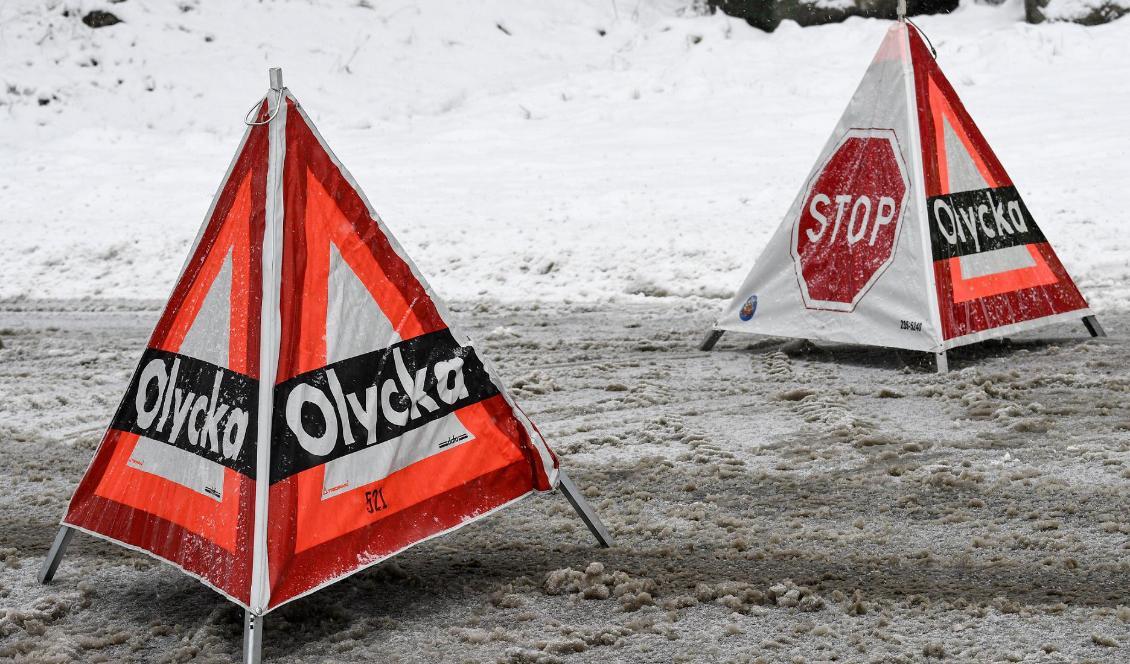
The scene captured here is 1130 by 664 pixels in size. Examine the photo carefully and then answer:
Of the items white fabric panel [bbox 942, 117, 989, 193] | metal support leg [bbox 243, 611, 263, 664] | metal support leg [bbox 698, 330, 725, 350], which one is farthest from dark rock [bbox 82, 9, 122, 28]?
metal support leg [bbox 243, 611, 263, 664]

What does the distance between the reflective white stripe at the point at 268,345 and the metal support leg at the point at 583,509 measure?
33.9 inches

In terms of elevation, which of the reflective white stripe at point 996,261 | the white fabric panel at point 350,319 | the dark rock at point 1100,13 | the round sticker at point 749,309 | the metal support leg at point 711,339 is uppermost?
the white fabric panel at point 350,319

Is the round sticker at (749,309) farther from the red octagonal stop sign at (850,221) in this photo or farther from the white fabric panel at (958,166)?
the white fabric panel at (958,166)

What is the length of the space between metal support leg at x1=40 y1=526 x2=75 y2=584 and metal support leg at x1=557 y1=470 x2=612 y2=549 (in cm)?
134

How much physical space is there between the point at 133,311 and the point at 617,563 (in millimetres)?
5610

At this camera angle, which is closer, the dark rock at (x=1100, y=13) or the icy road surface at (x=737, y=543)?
the icy road surface at (x=737, y=543)

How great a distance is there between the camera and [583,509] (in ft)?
12.2

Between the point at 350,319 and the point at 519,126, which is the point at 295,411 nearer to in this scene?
the point at 350,319

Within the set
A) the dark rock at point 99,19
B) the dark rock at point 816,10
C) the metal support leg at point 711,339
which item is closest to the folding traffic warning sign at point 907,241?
the metal support leg at point 711,339

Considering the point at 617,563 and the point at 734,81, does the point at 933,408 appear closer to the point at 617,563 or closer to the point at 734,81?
the point at 617,563

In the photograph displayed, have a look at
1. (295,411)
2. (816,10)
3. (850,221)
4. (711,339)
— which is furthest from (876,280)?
(816,10)

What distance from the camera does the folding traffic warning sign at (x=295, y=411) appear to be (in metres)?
3.12

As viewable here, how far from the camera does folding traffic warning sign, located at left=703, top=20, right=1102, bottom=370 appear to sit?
6.05 meters

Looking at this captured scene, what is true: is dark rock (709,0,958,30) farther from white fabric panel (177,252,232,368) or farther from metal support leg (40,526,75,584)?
metal support leg (40,526,75,584)
